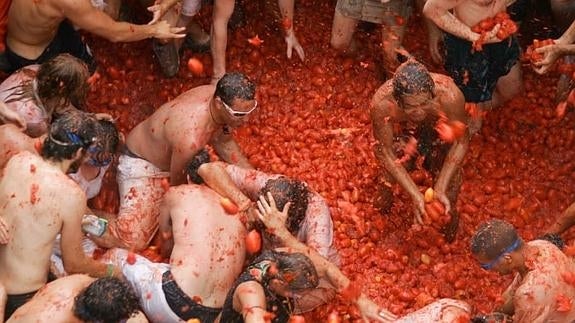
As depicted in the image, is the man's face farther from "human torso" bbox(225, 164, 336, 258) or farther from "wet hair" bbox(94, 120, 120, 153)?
"wet hair" bbox(94, 120, 120, 153)

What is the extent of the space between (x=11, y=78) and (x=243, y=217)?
64.5 inches

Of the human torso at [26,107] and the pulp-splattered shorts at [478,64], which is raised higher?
the pulp-splattered shorts at [478,64]

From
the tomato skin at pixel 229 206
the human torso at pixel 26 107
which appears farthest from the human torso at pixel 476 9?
the human torso at pixel 26 107

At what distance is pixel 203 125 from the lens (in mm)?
5781

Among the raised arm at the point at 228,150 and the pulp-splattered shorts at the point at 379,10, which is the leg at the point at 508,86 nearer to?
the pulp-splattered shorts at the point at 379,10

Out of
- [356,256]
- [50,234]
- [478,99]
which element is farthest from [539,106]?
[50,234]

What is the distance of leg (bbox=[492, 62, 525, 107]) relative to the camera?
271 inches

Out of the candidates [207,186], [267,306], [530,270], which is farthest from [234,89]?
[530,270]

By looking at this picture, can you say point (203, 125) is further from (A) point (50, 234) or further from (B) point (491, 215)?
(B) point (491, 215)

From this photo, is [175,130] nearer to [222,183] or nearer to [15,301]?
[222,183]

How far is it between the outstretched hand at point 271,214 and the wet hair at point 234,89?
0.60m

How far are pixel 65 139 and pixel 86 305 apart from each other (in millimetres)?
855

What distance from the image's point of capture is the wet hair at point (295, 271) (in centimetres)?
488

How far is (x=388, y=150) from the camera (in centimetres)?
596
